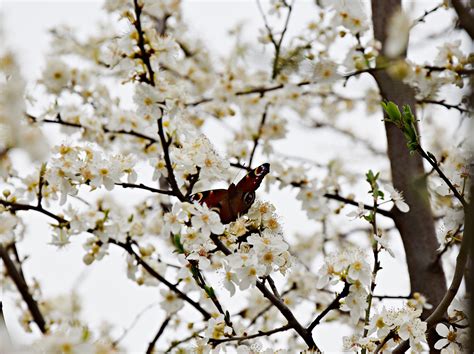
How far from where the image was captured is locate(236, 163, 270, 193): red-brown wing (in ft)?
5.55

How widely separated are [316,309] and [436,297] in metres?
0.82

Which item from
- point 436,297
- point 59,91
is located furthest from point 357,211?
point 59,91

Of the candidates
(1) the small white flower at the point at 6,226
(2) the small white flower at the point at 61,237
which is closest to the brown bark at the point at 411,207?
(2) the small white flower at the point at 61,237

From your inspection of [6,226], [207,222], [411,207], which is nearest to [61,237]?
[6,226]

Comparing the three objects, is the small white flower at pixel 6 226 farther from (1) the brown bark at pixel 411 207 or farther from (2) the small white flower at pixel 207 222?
(1) the brown bark at pixel 411 207

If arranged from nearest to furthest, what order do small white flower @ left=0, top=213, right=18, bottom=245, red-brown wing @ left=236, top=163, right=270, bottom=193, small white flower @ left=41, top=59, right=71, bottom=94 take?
red-brown wing @ left=236, top=163, right=270, bottom=193
small white flower @ left=0, top=213, right=18, bottom=245
small white flower @ left=41, top=59, right=71, bottom=94

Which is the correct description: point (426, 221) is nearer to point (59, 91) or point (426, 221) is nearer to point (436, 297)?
point (436, 297)

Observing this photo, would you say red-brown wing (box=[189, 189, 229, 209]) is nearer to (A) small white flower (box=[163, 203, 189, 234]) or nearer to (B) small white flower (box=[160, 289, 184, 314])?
(A) small white flower (box=[163, 203, 189, 234])

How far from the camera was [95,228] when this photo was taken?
2432mm

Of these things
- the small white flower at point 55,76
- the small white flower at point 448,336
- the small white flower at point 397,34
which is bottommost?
the small white flower at point 448,336

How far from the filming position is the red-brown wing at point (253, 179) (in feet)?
5.55

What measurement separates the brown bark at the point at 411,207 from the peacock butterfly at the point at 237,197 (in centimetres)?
114

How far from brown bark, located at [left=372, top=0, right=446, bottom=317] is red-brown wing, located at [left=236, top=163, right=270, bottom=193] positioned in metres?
1.15

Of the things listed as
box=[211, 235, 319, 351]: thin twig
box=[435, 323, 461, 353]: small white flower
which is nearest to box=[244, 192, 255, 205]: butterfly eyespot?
box=[211, 235, 319, 351]: thin twig
